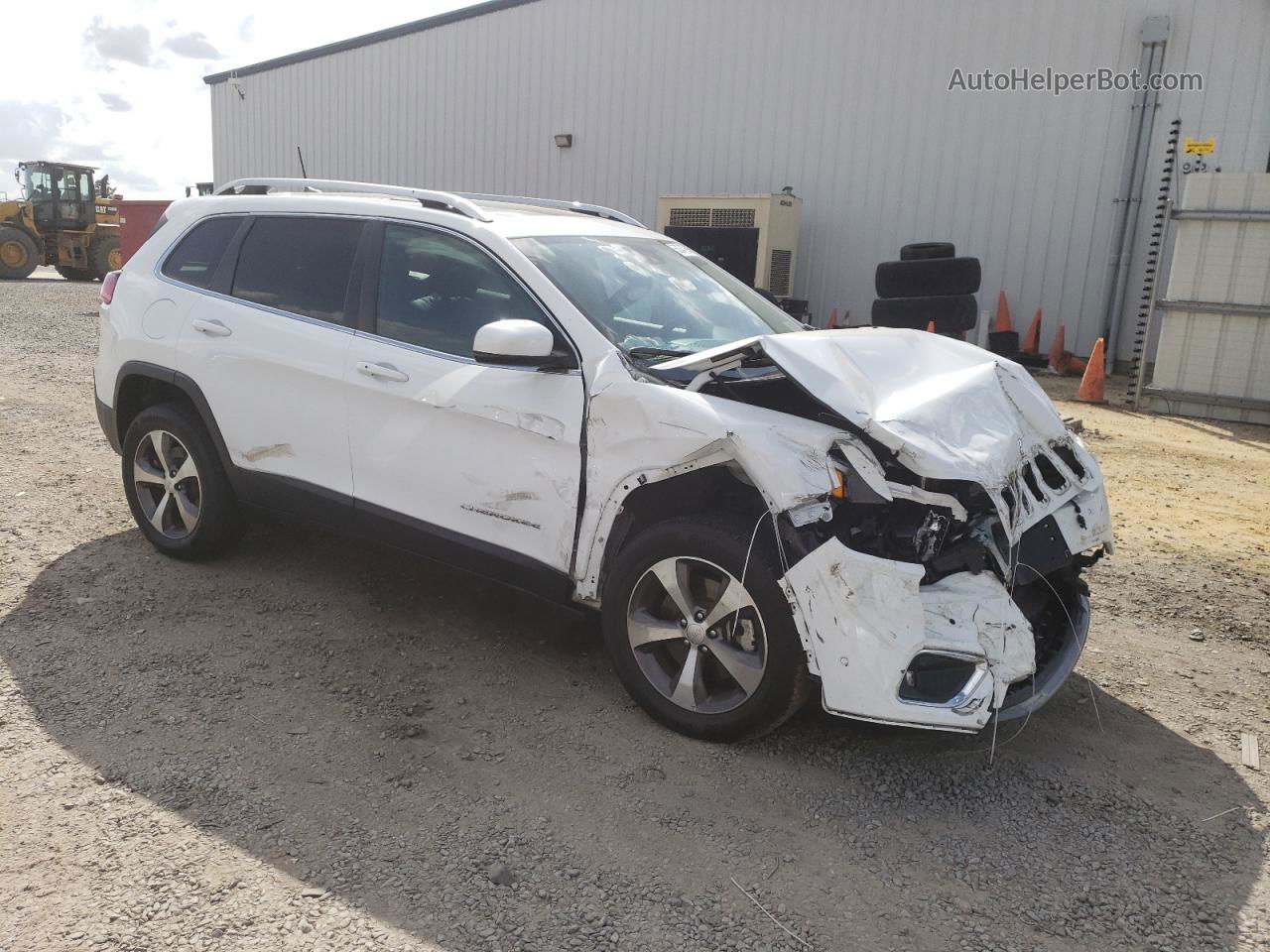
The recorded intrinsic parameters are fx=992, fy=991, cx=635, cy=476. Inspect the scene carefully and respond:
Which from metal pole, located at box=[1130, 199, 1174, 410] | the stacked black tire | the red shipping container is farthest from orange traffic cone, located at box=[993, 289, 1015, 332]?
the red shipping container

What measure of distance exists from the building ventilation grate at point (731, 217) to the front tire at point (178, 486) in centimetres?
1030

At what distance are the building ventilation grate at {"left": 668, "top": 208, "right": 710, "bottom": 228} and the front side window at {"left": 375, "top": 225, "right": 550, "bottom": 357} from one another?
1057cm

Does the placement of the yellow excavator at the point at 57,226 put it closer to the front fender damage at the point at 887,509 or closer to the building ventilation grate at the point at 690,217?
the building ventilation grate at the point at 690,217

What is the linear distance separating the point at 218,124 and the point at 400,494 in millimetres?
24358

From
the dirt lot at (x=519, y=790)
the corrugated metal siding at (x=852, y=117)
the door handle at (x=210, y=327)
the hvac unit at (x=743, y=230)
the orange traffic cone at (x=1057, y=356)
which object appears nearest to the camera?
the dirt lot at (x=519, y=790)

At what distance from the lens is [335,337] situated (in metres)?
4.01

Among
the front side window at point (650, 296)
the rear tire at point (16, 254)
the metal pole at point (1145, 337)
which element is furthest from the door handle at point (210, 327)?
the rear tire at point (16, 254)

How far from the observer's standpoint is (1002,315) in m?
13.3

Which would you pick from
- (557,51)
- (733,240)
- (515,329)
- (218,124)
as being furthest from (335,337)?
(218,124)

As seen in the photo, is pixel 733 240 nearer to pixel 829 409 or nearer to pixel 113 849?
pixel 829 409

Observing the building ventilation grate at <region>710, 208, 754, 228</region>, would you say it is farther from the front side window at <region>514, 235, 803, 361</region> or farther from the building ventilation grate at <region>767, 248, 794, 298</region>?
the front side window at <region>514, 235, 803, 361</region>

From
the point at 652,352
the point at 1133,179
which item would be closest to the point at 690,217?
the point at 1133,179

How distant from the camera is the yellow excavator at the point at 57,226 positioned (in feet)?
80.3

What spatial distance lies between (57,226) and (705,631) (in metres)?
27.2
